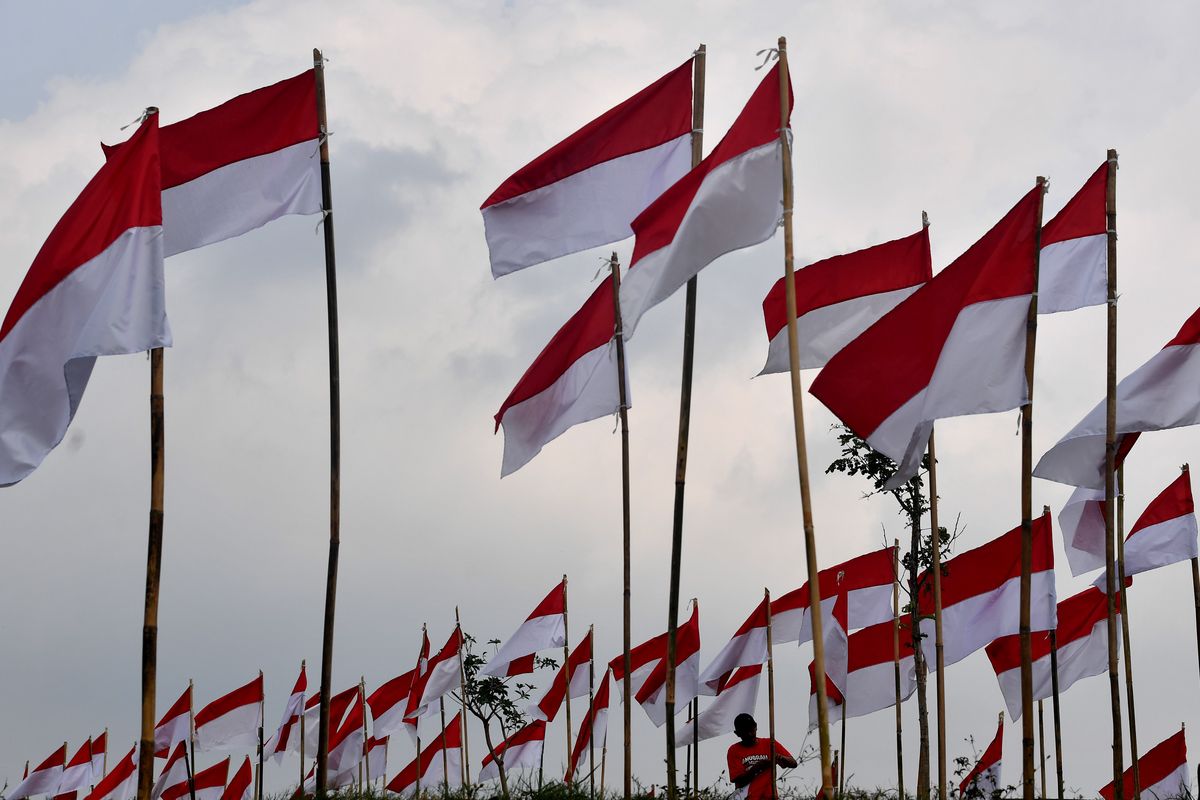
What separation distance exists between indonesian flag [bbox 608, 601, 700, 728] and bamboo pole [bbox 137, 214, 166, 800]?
610 inches

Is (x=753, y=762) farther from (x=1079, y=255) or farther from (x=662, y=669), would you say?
(x=662, y=669)

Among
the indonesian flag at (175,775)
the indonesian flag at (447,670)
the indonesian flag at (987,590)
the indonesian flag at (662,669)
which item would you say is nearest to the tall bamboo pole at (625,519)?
the indonesian flag at (987,590)

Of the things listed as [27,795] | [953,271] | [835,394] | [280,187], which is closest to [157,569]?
[280,187]

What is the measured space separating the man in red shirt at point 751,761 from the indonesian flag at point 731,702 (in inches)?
387

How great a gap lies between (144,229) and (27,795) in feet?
92.4

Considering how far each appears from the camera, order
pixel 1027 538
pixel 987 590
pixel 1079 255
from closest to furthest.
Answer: pixel 1027 538 < pixel 1079 255 < pixel 987 590

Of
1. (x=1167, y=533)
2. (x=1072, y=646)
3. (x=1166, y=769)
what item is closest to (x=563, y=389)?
(x=1167, y=533)

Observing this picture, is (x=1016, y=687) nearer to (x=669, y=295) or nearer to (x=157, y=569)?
(x=669, y=295)

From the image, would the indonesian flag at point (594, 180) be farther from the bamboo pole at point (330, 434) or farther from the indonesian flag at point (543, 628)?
the indonesian flag at point (543, 628)

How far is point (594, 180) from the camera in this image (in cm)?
1589

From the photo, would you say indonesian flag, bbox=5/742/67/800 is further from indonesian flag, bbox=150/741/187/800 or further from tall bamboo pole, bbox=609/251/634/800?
tall bamboo pole, bbox=609/251/634/800

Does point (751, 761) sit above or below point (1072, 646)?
below

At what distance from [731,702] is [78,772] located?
19117 millimetres

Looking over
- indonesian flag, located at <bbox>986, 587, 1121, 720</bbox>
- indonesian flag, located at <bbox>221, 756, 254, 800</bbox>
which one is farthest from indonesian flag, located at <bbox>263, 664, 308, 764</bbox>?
indonesian flag, located at <bbox>986, 587, 1121, 720</bbox>
